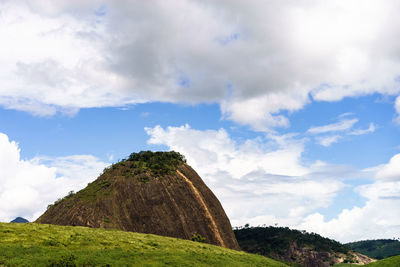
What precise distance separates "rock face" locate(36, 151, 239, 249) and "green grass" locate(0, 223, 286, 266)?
109 feet

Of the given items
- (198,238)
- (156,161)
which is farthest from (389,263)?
(156,161)

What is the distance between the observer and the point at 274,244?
7170 inches

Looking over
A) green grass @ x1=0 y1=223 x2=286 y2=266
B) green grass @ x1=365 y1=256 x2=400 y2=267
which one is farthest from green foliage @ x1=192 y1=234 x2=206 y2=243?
green grass @ x1=365 y1=256 x2=400 y2=267

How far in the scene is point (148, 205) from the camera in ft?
309

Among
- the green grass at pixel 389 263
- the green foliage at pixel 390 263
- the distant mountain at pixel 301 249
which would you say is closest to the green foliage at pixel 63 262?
the green grass at pixel 389 263

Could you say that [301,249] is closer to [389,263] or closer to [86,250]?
[389,263]

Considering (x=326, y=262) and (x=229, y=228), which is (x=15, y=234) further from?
(x=326, y=262)

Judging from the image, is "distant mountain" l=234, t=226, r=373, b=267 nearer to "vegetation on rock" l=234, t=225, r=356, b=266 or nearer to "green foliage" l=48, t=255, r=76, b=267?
"vegetation on rock" l=234, t=225, r=356, b=266

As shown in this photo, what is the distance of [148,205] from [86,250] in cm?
5110

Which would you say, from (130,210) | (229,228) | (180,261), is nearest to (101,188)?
(130,210)

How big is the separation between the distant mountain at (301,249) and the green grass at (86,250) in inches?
4983

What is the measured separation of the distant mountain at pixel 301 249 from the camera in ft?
551

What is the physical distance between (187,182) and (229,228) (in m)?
22.7

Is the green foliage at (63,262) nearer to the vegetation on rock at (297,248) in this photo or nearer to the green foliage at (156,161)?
the green foliage at (156,161)
